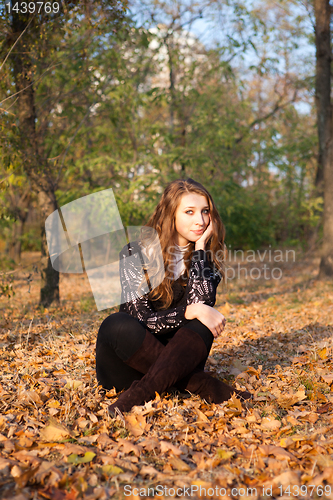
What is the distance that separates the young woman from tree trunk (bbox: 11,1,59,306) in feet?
10.6

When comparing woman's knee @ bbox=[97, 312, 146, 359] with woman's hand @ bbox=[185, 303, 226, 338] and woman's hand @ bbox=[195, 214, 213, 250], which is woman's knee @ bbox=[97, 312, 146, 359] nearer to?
woman's hand @ bbox=[185, 303, 226, 338]

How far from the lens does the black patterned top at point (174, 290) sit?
2703 millimetres

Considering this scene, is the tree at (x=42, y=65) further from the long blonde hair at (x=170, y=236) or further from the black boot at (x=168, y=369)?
the black boot at (x=168, y=369)

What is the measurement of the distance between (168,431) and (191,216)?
1.44 metres

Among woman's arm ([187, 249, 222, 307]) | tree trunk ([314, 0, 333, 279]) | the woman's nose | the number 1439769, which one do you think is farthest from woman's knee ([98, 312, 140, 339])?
tree trunk ([314, 0, 333, 279])

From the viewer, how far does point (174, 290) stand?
9.68 feet

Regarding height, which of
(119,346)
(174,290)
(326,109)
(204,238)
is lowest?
(119,346)

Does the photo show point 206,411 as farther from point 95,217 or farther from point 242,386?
point 95,217

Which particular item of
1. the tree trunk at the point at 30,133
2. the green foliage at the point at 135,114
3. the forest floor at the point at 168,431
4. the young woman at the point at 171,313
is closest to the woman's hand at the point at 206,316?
the young woman at the point at 171,313

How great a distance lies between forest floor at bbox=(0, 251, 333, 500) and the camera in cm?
181

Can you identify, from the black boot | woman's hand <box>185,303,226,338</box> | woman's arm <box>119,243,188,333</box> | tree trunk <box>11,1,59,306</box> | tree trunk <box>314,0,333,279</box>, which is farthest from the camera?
tree trunk <box>314,0,333,279</box>

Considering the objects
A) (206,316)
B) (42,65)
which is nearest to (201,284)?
(206,316)

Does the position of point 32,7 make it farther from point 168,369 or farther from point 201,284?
point 168,369

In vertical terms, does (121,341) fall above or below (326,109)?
below
